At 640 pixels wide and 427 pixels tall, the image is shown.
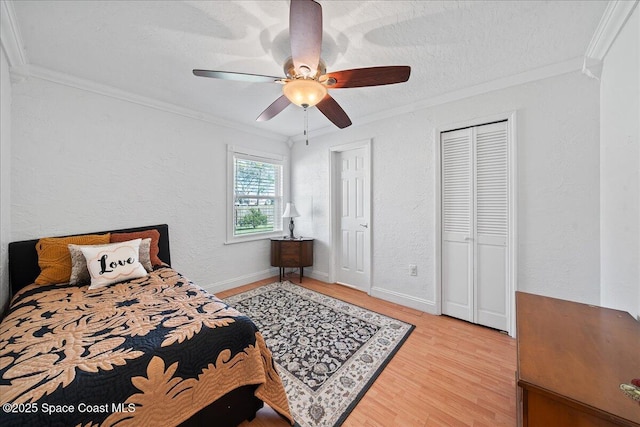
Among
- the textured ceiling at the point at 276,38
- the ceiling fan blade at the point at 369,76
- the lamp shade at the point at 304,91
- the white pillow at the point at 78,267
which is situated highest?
the textured ceiling at the point at 276,38

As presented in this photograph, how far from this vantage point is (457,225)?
2549mm

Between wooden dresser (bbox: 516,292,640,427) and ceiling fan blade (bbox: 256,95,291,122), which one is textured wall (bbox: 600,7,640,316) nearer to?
wooden dresser (bbox: 516,292,640,427)

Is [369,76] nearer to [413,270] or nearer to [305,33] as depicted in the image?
[305,33]

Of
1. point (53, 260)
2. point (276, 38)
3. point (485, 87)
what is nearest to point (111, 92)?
point (53, 260)

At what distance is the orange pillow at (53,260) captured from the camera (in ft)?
6.32

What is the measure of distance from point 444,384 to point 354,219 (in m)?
2.22

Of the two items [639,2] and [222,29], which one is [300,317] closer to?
[222,29]

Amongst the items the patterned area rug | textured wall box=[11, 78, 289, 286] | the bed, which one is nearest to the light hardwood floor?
the patterned area rug

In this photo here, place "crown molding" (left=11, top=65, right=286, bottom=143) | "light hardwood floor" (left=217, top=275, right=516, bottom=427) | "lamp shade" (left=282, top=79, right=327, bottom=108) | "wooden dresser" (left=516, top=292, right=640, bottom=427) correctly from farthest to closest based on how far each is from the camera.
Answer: "crown molding" (left=11, top=65, right=286, bottom=143)
"lamp shade" (left=282, top=79, right=327, bottom=108)
"light hardwood floor" (left=217, top=275, right=516, bottom=427)
"wooden dresser" (left=516, top=292, right=640, bottom=427)

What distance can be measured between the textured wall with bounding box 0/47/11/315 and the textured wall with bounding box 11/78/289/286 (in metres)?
0.09

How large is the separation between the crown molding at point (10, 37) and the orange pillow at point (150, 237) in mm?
1546

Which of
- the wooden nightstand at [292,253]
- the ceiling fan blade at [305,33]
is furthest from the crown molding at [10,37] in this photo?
the wooden nightstand at [292,253]

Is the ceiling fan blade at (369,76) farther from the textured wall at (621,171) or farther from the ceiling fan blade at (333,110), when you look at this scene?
the textured wall at (621,171)

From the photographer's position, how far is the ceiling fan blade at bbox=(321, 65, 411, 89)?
151cm
